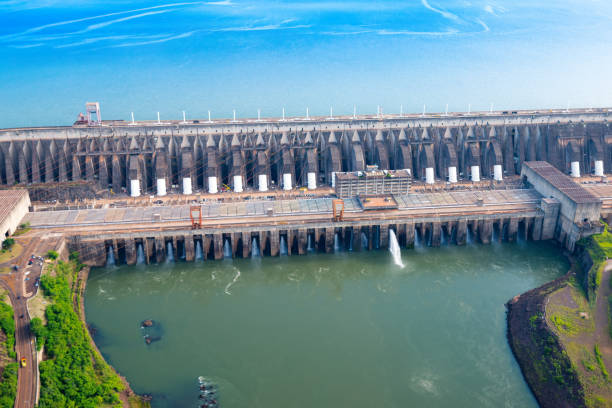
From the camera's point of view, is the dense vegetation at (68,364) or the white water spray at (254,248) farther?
the white water spray at (254,248)

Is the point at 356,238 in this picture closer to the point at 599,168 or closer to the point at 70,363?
the point at 70,363

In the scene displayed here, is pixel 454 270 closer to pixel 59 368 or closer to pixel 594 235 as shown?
pixel 594 235

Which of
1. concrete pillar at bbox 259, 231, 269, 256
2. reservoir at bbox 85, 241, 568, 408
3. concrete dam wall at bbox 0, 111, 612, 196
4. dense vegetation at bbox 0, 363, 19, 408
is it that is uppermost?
concrete dam wall at bbox 0, 111, 612, 196

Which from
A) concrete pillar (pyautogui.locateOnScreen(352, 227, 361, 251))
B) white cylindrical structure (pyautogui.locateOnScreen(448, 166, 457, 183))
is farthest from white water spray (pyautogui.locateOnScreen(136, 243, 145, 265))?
white cylindrical structure (pyautogui.locateOnScreen(448, 166, 457, 183))

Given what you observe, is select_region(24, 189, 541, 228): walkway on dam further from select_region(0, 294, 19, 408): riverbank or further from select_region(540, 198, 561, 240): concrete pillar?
select_region(0, 294, 19, 408): riverbank

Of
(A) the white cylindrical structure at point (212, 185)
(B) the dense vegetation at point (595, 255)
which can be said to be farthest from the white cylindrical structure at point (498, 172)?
(A) the white cylindrical structure at point (212, 185)

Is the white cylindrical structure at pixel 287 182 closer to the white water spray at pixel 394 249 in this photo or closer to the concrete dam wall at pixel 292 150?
the concrete dam wall at pixel 292 150

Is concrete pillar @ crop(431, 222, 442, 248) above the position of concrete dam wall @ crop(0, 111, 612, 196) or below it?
below
